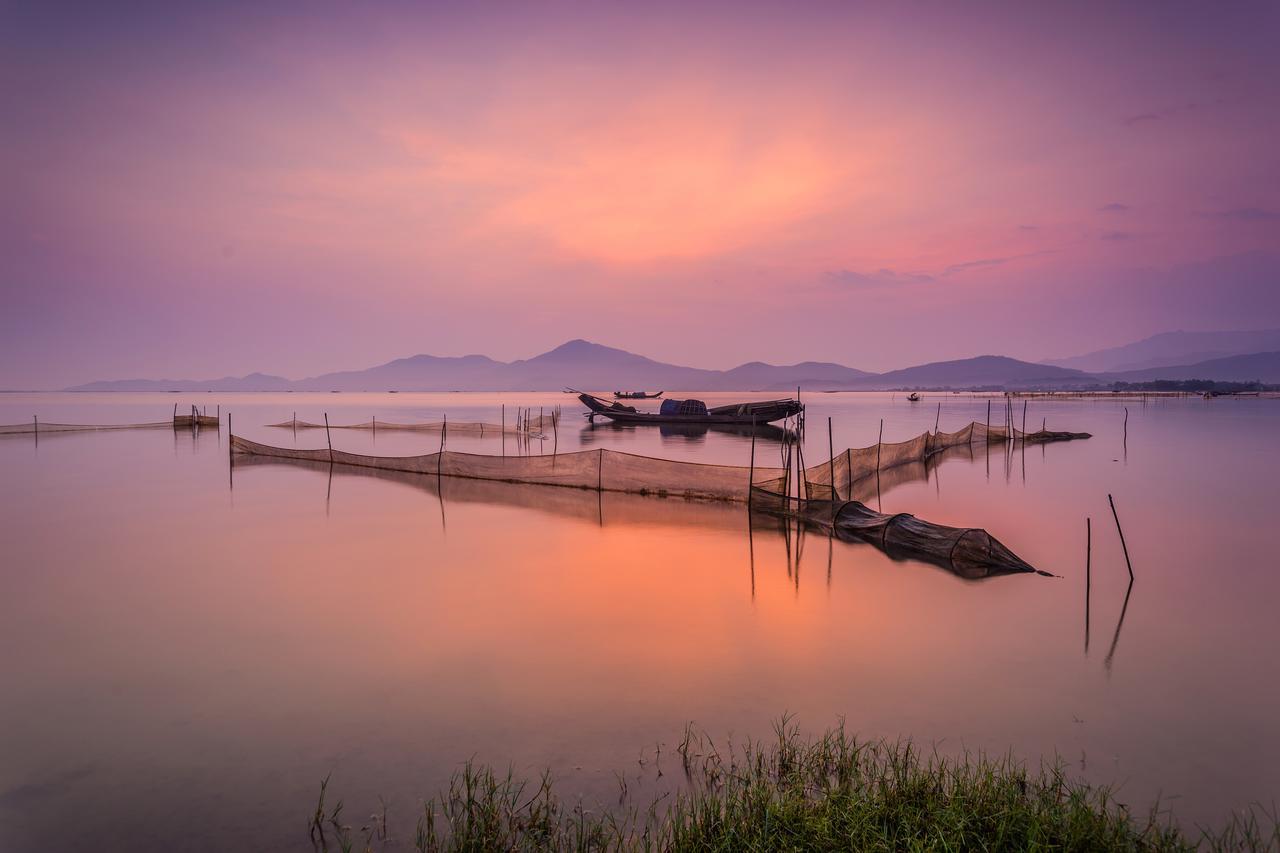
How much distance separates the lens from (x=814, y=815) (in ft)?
14.0

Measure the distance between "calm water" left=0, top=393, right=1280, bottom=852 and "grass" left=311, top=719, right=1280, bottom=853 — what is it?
0.27 m

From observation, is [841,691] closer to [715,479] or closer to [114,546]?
[715,479]

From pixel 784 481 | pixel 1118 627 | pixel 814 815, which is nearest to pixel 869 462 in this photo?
pixel 784 481

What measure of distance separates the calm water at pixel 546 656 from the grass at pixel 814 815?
27 centimetres

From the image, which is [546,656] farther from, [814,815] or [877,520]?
[877,520]

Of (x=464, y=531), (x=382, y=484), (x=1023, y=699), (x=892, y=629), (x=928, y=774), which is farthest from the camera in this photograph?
(x=382, y=484)

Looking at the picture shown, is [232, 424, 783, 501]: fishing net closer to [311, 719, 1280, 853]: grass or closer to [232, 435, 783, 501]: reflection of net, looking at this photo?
[232, 435, 783, 501]: reflection of net

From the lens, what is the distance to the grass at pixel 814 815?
4.05 metres

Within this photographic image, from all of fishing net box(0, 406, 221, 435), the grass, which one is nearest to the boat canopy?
fishing net box(0, 406, 221, 435)

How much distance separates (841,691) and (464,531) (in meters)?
9.80

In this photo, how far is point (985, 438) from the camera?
120 feet

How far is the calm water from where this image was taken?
17.0ft

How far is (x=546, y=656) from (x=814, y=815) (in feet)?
13.5

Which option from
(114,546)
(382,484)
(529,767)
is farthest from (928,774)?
(382,484)
